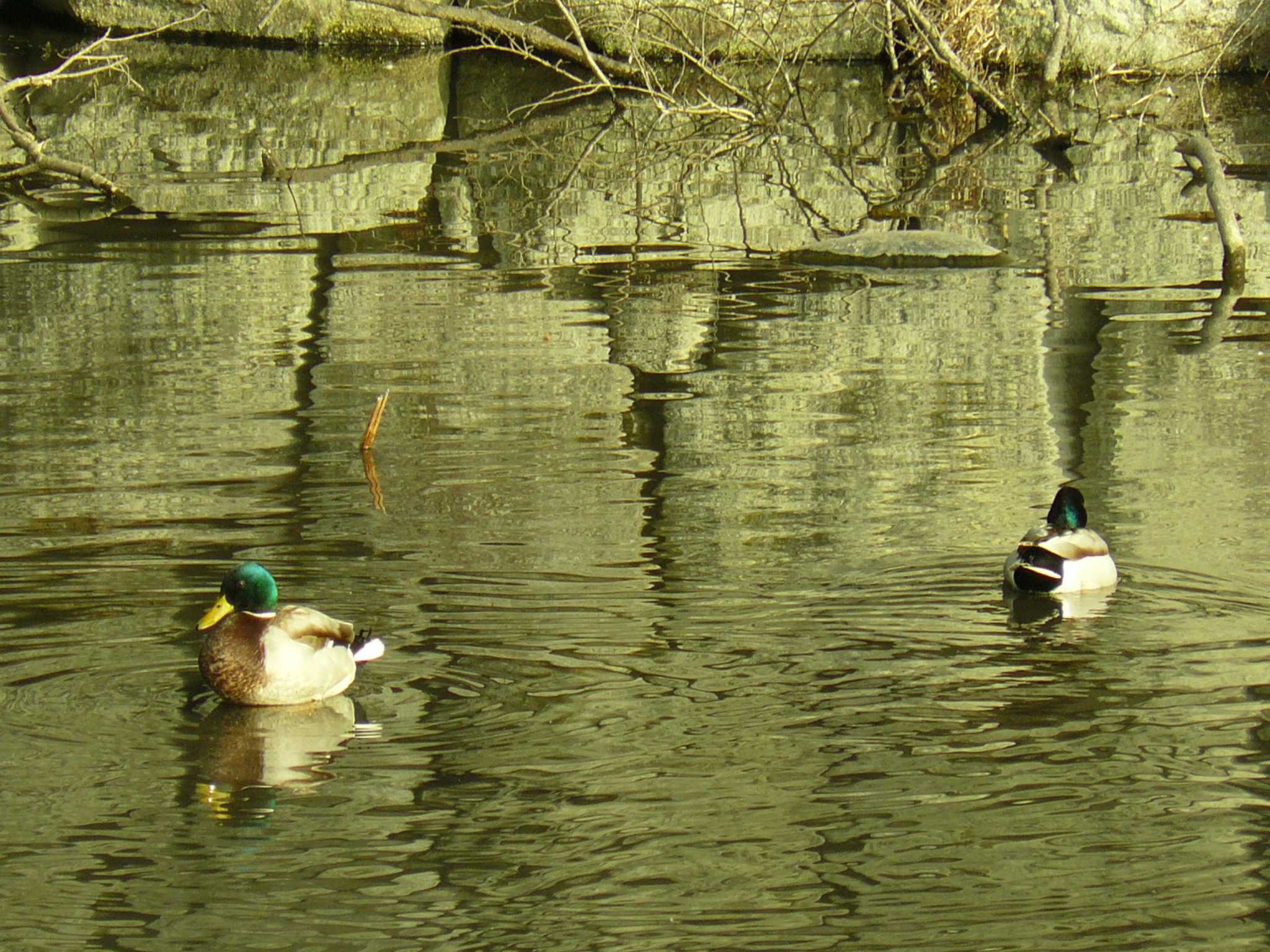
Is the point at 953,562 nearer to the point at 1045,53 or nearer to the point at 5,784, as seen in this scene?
the point at 5,784

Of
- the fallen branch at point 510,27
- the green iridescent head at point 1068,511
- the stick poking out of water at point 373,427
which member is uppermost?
the fallen branch at point 510,27

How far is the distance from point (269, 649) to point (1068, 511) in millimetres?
2708

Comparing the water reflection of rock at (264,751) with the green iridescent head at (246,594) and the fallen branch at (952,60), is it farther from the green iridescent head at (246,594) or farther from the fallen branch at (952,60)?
the fallen branch at (952,60)

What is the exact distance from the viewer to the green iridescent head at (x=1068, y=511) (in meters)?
6.16

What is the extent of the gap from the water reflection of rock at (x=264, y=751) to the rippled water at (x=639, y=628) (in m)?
0.01

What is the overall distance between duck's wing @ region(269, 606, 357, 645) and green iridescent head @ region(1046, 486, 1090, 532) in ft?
7.78

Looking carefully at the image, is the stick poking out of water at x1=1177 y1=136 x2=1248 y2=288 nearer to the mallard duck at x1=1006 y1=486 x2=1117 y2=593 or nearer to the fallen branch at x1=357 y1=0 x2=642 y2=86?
the mallard duck at x1=1006 y1=486 x2=1117 y2=593

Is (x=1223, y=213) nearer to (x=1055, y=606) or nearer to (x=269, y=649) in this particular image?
(x=1055, y=606)

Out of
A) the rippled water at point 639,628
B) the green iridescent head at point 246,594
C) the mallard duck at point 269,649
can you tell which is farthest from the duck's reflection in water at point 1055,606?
the green iridescent head at point 246,594

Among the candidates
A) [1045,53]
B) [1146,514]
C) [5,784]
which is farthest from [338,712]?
[1045,53]

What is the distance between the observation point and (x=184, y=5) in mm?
21984

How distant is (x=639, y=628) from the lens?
18.4ft

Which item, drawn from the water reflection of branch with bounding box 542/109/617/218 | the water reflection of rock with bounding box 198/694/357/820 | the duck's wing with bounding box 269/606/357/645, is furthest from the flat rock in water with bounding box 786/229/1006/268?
the water reflection of rock with bounding box 198/694/357/820

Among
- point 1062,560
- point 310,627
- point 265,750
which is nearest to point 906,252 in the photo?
point 1062,560
